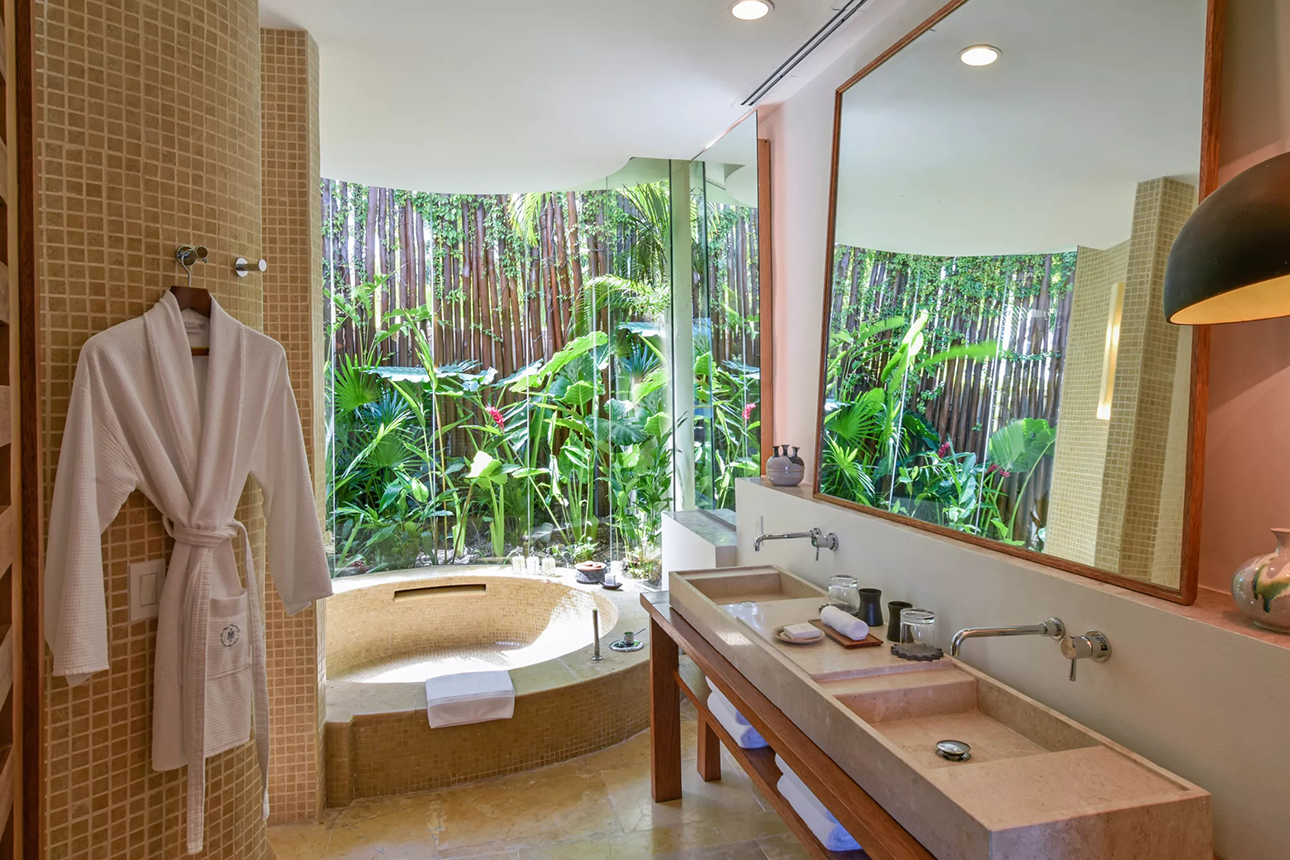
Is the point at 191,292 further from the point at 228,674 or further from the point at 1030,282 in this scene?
the point at 1030,282

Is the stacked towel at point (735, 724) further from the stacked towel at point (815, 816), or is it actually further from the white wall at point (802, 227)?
the white wall at point (802, 227)

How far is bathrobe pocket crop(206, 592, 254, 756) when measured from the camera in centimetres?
180

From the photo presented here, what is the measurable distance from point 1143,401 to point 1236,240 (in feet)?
2.33

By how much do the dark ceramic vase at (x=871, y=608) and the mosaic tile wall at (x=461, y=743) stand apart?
1.50 metres

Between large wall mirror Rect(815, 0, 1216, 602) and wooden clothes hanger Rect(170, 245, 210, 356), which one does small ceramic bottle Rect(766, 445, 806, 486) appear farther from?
wooden clothes hanger Rect(170, 245, 210, 356)

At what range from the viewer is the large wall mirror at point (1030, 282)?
1612 mm

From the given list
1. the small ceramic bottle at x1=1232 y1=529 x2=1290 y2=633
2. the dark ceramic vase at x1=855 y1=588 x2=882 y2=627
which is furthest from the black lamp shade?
the dark ceramic vase at x1=855 y1=588 x2=882 y2=627

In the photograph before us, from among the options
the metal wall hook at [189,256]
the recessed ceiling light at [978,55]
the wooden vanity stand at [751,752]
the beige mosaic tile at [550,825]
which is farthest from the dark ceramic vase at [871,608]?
the metal wall hook at [189,256]

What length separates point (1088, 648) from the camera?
64.2 inches

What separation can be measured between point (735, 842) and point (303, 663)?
1647mm

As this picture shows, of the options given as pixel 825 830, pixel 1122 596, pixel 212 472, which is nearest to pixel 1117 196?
pixel 1122 596

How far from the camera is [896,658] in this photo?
199 cm

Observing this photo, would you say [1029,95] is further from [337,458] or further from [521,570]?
[337,458]

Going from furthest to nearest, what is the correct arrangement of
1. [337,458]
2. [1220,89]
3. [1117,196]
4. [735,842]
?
[337,458] → [735,842] → [1117,196] → [1220,89]
